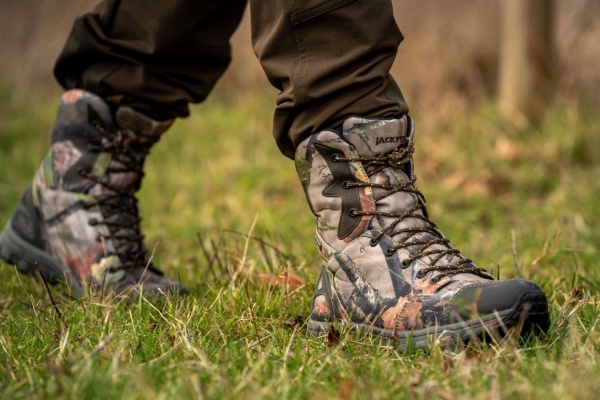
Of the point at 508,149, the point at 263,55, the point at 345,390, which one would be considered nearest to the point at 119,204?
the point at 263,55

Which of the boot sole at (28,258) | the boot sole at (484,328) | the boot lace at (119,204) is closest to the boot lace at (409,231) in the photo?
the boot sole at (484,328)

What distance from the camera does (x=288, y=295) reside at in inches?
77.8

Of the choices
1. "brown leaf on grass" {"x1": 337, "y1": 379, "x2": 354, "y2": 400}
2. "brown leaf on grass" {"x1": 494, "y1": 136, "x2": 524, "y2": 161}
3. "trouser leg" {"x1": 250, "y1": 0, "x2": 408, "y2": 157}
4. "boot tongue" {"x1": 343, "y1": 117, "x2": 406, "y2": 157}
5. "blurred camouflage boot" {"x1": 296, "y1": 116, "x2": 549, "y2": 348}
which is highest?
"trouser leg" {"x1": 250, "y1": 0, "x2": 408, "y2": 157}

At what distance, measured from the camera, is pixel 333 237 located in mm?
1729

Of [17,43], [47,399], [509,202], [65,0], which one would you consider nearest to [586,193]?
[509,202]

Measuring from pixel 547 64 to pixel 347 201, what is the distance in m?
3.38

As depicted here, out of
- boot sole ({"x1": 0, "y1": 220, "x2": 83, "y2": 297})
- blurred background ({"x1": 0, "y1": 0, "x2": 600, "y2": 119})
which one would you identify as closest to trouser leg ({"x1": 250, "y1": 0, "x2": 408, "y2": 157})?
boot sole ({"x1": 0, "y1": 220, "x2": 83, "y2": 297})

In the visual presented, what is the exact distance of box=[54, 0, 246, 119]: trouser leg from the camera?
205 centimetres

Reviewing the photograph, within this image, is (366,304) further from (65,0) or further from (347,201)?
(65,0)

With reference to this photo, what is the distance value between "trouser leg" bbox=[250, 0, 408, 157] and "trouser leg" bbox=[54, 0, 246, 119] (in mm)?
415

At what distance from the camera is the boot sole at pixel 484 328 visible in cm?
148

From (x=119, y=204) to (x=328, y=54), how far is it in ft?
2.80

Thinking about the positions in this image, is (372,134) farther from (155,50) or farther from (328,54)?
(155,50)

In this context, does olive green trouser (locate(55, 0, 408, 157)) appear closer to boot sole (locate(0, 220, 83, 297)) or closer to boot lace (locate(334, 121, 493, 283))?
boot lace (locate(334, 121, 493, 283))
